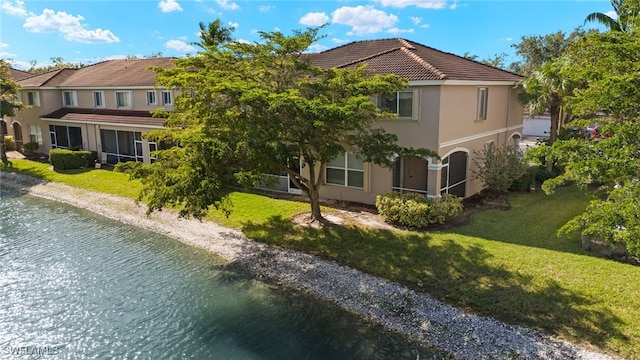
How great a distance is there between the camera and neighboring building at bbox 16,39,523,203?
19.4 m

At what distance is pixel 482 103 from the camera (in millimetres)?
23094

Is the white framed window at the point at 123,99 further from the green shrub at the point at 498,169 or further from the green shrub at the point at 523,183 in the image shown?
the green shrub at the point at 523,183

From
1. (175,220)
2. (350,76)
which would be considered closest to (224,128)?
(350,76)

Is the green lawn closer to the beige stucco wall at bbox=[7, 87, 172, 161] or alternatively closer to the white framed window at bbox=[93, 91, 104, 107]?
the beige stucco wall at bbox=[7, 87, 172, 161]

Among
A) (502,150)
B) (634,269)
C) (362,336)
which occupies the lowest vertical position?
(362,336)

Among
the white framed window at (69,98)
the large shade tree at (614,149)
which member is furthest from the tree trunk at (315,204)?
the white framed window at (69,98)

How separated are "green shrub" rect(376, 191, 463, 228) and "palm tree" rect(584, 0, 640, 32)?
872 centimetres

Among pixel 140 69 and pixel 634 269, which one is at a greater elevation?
pixel 140 69

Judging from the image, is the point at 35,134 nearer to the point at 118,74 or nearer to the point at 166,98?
the point at 118,74

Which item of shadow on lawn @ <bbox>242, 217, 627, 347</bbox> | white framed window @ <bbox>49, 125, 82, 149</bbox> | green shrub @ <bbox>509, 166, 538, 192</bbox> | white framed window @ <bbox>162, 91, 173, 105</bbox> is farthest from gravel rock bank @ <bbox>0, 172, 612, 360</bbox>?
white framed window @ <bbox>49, 125, 82, 149</bbox>

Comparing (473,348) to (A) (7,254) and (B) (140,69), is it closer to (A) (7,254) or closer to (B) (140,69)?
(A) (7,254)

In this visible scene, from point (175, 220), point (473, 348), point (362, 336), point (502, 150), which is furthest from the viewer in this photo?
point (502, 150)

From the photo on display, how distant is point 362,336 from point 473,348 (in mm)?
2802

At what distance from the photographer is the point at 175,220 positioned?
21266 millimetres
